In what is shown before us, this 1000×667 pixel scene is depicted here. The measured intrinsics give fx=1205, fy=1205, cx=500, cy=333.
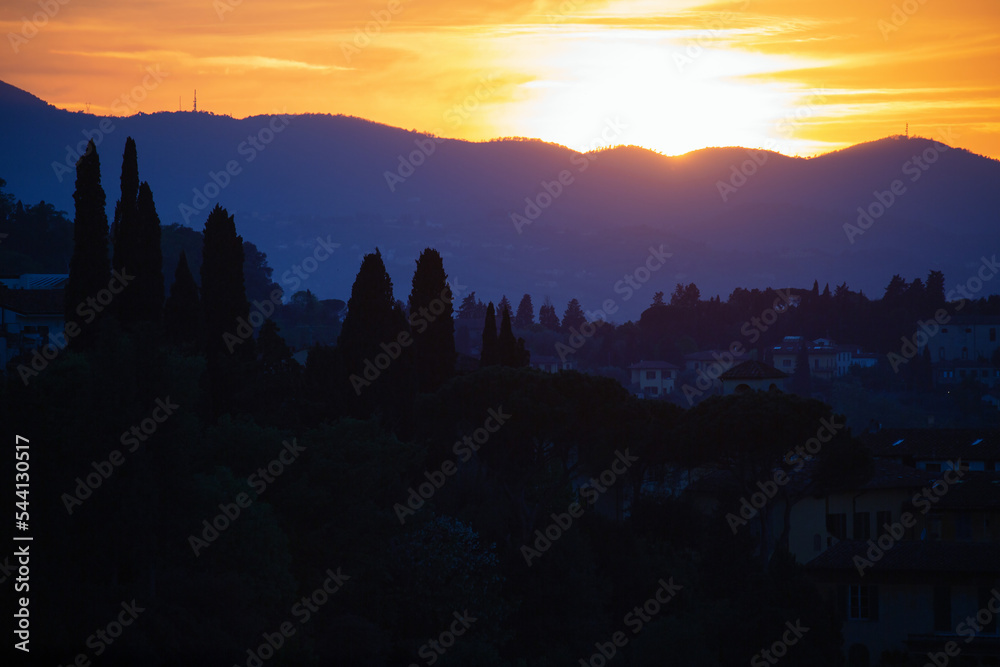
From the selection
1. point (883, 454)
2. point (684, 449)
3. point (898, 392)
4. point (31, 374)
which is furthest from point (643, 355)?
point (31, 374)

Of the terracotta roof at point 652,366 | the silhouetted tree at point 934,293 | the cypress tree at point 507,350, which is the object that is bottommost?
the terracotta roof at point 652,366

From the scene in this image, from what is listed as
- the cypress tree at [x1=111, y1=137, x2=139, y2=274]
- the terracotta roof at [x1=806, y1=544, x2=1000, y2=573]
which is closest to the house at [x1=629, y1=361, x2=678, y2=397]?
the terracotta roof at [x1=806, y1=544, x2=1000, y2=573]

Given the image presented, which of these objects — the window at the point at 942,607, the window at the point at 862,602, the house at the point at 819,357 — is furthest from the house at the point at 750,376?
the house at the point at 819,357

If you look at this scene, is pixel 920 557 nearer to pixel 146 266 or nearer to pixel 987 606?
pixel 987 606

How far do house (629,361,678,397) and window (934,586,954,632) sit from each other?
71209 mm

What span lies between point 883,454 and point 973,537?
7.00 m

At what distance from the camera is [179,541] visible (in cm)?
2281

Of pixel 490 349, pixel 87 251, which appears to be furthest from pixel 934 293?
pixel 87 251

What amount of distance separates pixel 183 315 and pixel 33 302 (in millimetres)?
10269

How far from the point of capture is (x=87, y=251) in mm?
31734

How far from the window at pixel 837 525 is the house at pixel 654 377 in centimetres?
6438

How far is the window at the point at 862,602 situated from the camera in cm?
3027

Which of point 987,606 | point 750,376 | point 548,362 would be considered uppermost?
point 750,376

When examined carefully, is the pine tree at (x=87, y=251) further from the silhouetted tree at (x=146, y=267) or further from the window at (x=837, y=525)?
the window at (x=837, y=525)
